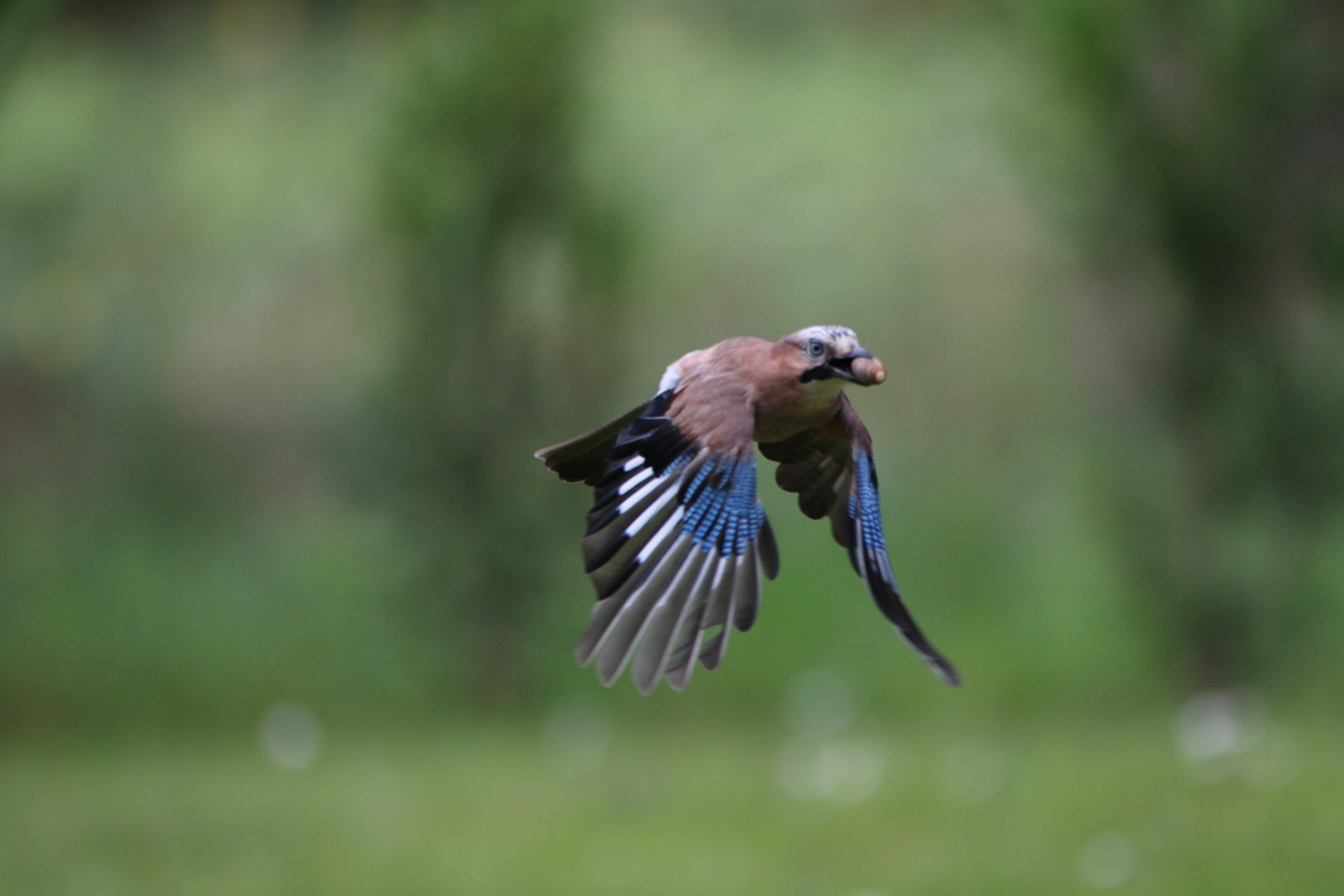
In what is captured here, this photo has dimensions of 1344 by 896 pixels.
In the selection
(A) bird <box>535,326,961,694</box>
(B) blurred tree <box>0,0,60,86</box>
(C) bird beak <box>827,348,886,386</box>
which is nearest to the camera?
(C) bird beak <box>827,348,886,386</box>

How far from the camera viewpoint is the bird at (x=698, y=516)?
1068 mm

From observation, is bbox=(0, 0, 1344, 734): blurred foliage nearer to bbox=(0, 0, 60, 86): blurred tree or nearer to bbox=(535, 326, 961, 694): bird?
bbox=(0, 0, 60, 86): blurred tree

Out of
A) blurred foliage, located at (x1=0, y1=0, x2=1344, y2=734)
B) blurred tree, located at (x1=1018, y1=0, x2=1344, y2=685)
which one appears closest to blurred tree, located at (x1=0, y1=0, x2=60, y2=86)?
blurred foliage, located at (x1=0, y1=0, x2=1344, y2=734)

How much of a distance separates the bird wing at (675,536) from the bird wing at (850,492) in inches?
3.6

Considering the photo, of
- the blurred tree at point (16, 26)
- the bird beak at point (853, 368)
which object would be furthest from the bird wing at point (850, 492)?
the blurred tree at point (16, 26)

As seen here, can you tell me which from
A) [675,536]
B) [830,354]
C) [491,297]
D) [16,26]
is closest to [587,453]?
[675,536]

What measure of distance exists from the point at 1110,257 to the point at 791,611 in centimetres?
168

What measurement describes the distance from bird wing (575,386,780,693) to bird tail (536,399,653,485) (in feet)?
0.21

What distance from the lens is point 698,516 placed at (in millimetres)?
1125

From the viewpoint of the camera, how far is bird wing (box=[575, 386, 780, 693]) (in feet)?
3.55

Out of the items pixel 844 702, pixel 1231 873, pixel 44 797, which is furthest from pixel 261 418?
pixel 1231 873

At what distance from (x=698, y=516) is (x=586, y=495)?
3.94 meters

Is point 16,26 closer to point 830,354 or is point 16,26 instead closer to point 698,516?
point 698,516

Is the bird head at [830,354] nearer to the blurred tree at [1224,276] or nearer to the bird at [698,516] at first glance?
the bird at [698,516]
